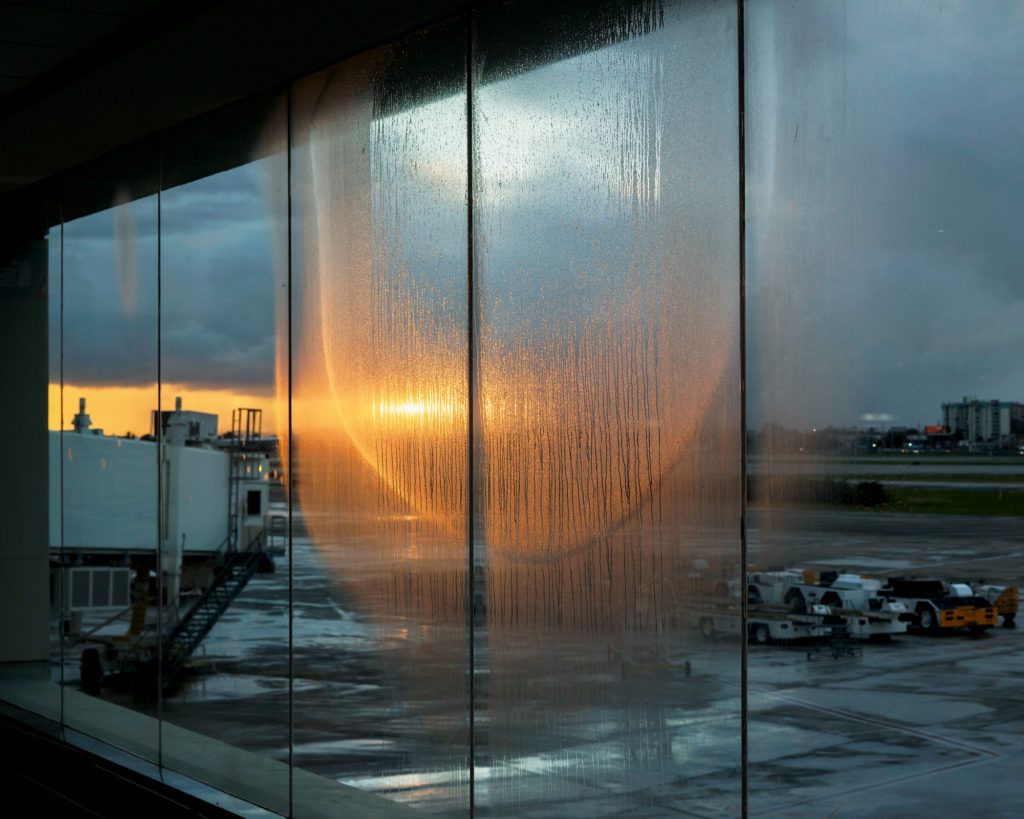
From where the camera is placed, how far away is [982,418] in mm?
3010

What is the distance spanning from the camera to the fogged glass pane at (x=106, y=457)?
6.96 meters

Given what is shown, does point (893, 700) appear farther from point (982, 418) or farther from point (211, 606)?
point (211, 606)

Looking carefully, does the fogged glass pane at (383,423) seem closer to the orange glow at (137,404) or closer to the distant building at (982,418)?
the orange glow at (137,404)

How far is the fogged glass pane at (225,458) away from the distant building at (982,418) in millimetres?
3291

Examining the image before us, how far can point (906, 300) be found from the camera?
315 centimetres

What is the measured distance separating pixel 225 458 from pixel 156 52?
201 centimetres

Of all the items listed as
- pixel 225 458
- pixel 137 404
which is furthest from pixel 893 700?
pixel 137 404

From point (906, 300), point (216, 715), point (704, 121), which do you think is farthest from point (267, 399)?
point (906, 300)

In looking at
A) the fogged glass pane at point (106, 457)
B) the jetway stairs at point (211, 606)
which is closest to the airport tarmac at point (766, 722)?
the jetway stairs at point (211, 606)

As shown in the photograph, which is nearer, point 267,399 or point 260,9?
point 260,9

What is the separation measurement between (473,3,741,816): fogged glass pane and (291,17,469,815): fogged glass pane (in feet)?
0.60

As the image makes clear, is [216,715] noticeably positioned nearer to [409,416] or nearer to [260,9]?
[409,416]

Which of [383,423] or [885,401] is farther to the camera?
[383,423]

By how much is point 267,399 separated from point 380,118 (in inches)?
59.2
